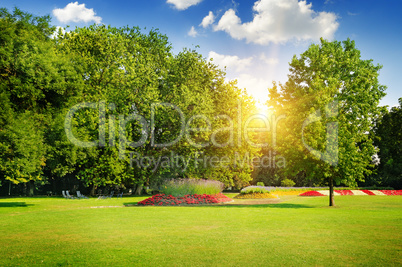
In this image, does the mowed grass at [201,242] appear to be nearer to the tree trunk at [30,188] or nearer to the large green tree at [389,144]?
the tree trunk at [30,188]

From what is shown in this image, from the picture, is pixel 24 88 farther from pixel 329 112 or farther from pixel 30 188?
pixel 30 188

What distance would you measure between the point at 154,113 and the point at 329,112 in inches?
739

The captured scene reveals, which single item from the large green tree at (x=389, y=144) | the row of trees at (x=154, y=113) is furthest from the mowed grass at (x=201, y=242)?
the large green tree at (x=389, y=144)

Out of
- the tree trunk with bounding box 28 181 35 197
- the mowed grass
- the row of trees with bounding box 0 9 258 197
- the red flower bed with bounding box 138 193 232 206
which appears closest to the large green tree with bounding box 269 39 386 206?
the red flower bed with bounding box 138 193 232 206

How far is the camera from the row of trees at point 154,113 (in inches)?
899

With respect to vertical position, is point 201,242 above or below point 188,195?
above

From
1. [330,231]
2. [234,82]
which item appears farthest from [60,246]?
[234,82]

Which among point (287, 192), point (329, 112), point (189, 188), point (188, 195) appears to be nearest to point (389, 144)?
point (287, 192)

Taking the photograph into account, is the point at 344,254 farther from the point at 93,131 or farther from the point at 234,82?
the point at 234,82

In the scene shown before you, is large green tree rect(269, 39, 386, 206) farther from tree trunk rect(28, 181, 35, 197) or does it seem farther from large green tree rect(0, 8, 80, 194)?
tree trunk rect(28, 181, 35, 197)

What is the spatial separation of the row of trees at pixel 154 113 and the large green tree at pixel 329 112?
0.09 m

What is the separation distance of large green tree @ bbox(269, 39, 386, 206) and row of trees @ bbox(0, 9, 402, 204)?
9 centimetres

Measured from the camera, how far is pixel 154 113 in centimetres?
3525

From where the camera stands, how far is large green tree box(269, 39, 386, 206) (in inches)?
896
